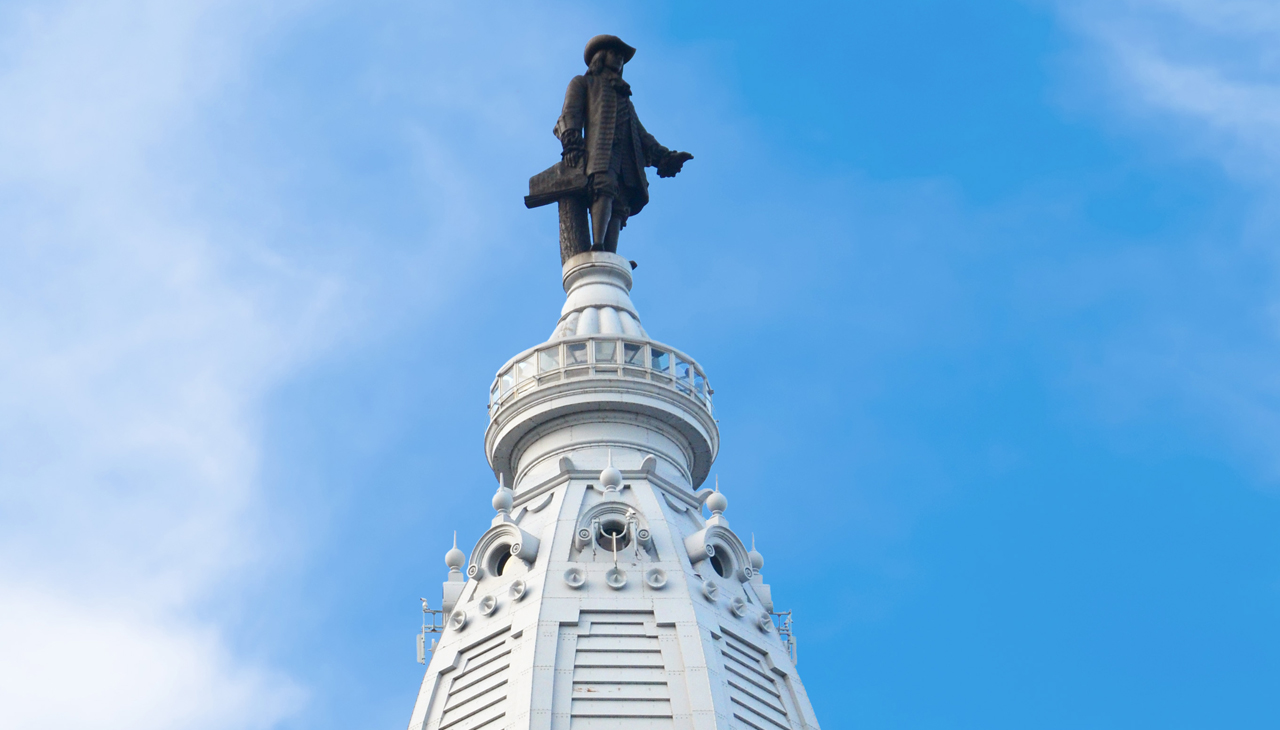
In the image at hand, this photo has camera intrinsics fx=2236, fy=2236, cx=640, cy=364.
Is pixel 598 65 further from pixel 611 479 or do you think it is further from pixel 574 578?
pixel 574 578

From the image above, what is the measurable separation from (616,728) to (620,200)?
84.4ft

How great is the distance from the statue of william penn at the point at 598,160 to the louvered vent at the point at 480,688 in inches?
760

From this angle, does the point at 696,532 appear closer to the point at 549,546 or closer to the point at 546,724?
the point at 549,546

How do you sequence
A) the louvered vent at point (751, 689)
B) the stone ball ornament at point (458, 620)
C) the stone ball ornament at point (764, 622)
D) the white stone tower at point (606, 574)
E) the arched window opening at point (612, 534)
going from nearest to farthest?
1. the white stone tower at point (606, 574)
2. the louvered vent at point (751, 689)
3. the stone ball ornament at point (458, 620)
4. the arched window opening at point (612, 534)
5. the stone ball ornament at point (764, 622)

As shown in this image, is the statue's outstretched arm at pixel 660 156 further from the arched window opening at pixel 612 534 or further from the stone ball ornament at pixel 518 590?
the stone ball ornament at pixel 518 590

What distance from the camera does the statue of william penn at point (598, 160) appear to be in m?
77.1

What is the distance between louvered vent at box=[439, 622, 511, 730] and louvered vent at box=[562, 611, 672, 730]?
6.54ft

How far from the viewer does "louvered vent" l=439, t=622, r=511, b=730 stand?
5891cm

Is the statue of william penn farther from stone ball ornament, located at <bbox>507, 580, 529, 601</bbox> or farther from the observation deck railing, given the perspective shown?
stone ball ornament, located at <bbox>507, 580, 529, 601</bbox>

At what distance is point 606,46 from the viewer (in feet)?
260

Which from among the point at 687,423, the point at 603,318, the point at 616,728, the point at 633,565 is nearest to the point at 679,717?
the point at 616,728

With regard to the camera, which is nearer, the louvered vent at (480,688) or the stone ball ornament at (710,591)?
the louvered vent at (480,688)

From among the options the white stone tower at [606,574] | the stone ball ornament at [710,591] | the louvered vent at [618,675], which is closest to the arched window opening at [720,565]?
the white stone tower at [606,574]

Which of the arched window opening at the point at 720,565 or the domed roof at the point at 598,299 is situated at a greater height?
the domed roof at the point at 598,299
